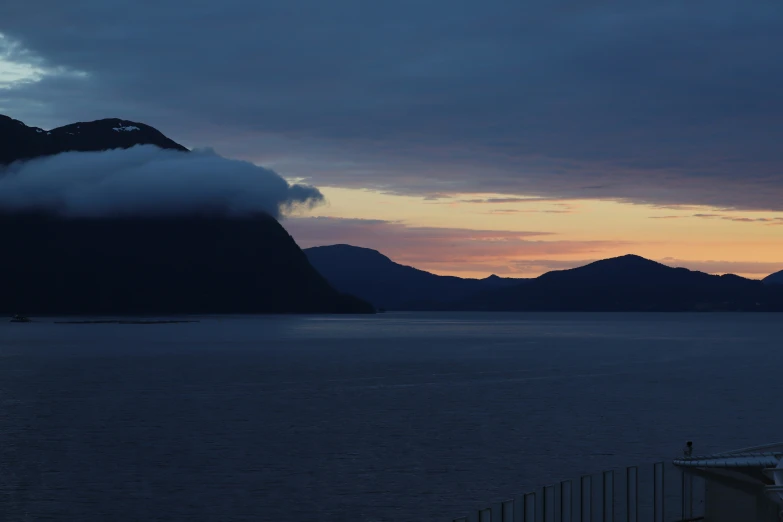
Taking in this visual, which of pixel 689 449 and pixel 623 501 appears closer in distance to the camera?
pixel 689 449

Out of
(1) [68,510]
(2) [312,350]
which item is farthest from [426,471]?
(2) [312,350]

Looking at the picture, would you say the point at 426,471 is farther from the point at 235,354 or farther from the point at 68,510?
the point at 235,354

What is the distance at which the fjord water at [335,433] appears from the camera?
128 ft

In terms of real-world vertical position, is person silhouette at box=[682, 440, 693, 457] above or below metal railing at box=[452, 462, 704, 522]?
above

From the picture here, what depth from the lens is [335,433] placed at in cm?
6022

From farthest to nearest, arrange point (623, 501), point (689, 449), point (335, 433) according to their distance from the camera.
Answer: point (335, 433), point (623, 501), point (689, 449)

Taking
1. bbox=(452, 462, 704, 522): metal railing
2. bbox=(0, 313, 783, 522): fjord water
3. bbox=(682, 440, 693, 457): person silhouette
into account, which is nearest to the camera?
bbox=(682, 440, 693, 457): person silhouette

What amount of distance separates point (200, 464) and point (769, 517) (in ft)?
99.2

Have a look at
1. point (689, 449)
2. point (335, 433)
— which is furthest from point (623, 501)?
point (335, 433)

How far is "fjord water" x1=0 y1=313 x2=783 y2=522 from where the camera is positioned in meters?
39.2

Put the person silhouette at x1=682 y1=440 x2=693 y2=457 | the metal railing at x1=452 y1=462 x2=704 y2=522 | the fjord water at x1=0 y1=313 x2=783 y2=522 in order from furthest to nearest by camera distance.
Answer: the fjord water at x1=0 y1=313 x2=783 y2=522 → the metal railing at x1=452 y1=462 x2=704 y2=522 → the person silhouette at x1=682 y1=440 x2=693 y2=457

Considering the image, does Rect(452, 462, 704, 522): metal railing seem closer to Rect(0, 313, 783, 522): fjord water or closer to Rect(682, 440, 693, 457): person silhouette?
Rect(0, 313, 783, 522): fjord water

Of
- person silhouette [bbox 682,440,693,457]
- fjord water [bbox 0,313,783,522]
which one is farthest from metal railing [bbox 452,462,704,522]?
person silhouette [bbox 682,440,693,457]

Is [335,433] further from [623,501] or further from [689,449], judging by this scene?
[689,449]
